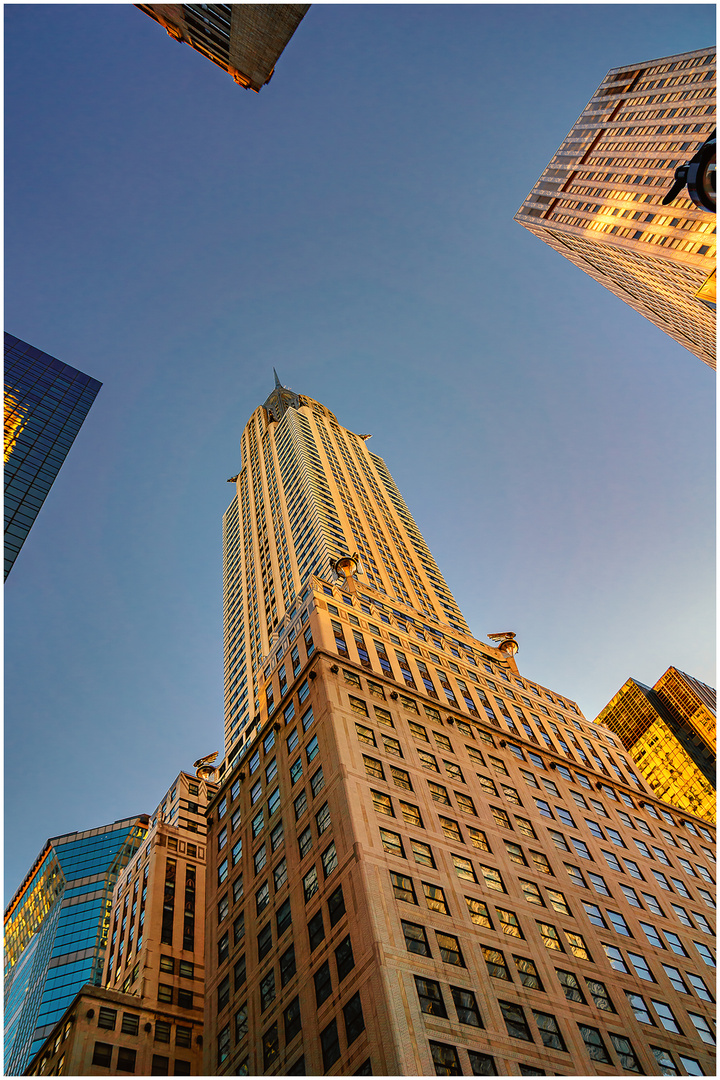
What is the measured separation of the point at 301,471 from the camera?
13812 centimetres

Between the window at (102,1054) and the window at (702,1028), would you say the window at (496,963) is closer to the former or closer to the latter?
the window at (702,1028)

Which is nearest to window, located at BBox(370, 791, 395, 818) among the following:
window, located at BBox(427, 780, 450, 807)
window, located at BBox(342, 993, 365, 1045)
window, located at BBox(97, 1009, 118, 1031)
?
window, located at BBox(427, 780, 450, 807)

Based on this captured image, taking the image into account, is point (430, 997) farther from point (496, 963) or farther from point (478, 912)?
point (478, 912)

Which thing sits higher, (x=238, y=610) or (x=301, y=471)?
(x=301, y=471)

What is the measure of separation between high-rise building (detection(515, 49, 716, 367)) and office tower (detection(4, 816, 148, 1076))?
141 metres

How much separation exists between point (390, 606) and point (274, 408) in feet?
336

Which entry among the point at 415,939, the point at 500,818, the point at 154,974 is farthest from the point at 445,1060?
the point at 154,974

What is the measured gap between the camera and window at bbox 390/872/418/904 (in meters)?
49.9

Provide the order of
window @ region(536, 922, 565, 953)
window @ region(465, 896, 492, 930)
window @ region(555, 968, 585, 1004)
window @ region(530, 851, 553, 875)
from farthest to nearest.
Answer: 1. window @ region(530, 851, 553, 875)
2. window @ region(536, 922, 565, 953)
3. window @ region(465, 896, 492, 930)
4. window @ region(555, 968, 585, 1004)

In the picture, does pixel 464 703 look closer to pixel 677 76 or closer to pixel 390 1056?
pixel 390 1056

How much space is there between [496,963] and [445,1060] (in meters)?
9.63

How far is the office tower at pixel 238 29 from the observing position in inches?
3167

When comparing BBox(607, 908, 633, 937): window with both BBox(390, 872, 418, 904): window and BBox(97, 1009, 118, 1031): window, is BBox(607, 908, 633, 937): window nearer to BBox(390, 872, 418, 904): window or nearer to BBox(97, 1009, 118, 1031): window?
BBox(390, 872, 418, 904): window

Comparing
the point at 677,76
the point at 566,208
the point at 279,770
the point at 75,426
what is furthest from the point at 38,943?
the point at 677,76
